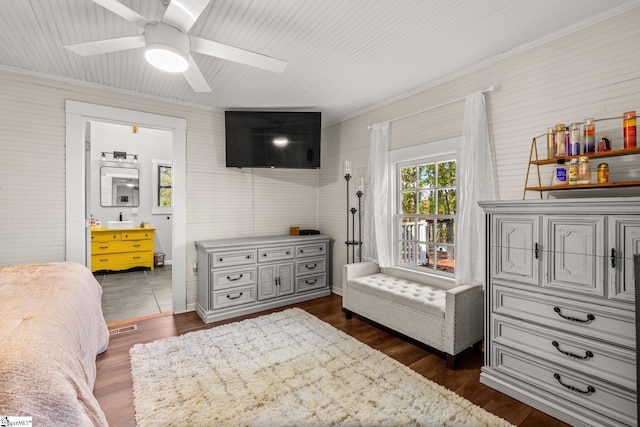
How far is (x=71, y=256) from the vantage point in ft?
10.00

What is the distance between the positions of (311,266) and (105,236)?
424cm

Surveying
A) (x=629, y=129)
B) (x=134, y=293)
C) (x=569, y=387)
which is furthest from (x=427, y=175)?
(x=134, y=293)

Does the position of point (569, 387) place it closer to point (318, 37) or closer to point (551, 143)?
point (551, 143)

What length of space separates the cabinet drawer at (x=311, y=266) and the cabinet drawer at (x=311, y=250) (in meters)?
0.09

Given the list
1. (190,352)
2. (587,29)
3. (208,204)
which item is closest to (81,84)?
(208,204)

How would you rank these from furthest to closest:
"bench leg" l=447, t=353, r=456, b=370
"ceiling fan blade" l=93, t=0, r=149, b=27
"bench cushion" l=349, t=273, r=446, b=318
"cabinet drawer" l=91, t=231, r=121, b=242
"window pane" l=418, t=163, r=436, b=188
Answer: "cabinet drawer" l=91, t=231, r=121, b=242, "window pane" l=418, t=163, r=436, b=188, "bench cushion" l=349, t=273, r=446, b=318, "bench leg" l=447, t=353, r=456, b=370, "ceiling fan blade" l=93, t=0, r=149, b=27

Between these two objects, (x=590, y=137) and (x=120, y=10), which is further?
(x=590, y=137)

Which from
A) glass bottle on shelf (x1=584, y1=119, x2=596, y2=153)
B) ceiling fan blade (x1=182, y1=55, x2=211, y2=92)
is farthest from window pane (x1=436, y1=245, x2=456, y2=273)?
ceiling fan blade (x1=182, y1=55, x2=211, y2=92)

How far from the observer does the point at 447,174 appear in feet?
10.5

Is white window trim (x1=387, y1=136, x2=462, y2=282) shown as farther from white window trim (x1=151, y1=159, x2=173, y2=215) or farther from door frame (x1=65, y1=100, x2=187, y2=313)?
white window trim (x1=151, y1=159, x2=173, y2=215)

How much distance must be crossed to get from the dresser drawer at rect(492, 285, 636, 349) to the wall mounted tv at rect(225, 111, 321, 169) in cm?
284

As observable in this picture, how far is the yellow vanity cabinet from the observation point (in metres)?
5.48

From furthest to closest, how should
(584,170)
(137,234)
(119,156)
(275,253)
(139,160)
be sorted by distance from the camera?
(139,160)
(119,156)
(137,234)
(275,253)
(584,170)

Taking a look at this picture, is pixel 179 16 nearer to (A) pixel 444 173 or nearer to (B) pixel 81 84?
(B) pixel 81 84
